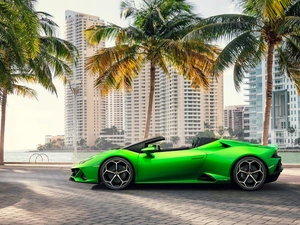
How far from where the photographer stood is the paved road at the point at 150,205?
5758 mm

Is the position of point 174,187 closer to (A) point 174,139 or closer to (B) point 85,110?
(B) point 85,110

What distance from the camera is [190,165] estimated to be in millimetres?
8656

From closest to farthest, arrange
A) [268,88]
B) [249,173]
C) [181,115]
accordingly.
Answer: [249,173], [268,88], [181,115]

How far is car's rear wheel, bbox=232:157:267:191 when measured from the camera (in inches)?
338

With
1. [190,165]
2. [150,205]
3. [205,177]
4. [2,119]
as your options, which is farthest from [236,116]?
[150,205]

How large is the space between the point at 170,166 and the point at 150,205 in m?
1.84

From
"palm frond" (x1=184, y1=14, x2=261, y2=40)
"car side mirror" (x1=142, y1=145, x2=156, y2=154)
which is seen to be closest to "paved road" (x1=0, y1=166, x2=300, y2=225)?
"car side mirror" (x1=142, y1=145, x2=156, y2=154)

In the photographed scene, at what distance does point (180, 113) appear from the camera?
87.2 m

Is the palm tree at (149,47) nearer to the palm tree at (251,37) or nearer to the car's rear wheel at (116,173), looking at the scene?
→ the palm tree at (251,37)

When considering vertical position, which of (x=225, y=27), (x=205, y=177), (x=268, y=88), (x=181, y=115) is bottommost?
(x=205, y=177)

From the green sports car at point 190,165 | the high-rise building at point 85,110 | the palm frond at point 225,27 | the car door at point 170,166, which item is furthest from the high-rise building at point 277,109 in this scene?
the car door at point 170,166

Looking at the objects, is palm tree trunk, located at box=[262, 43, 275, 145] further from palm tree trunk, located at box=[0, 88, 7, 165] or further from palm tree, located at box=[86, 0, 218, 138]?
palm tree trunk, located at box=[0, 88, 7, 165]

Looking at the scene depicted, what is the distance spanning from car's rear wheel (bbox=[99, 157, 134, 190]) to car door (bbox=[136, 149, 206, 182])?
0.72 feet

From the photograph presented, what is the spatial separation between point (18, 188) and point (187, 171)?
3.78 metres
